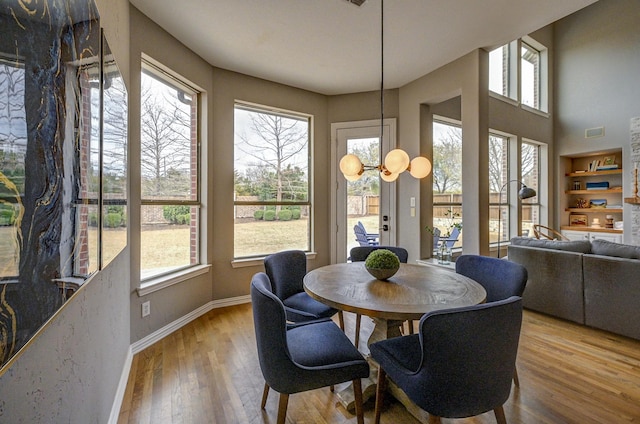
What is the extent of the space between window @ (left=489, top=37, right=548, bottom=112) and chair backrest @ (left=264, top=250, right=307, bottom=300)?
4.41 metres

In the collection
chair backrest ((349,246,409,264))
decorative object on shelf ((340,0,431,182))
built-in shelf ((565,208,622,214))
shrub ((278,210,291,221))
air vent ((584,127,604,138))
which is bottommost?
chair backrest ((349,246,409,264))

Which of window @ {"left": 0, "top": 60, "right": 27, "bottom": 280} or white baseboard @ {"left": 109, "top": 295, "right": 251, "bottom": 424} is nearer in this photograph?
window @ {"left": 0, "top": 60, "right": 27, "bottom": 280}

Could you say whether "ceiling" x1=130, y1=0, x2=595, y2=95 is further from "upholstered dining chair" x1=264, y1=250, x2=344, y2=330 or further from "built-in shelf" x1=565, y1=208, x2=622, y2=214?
"built-in shelf" x1=565, y1=208, x2=622, y2=214

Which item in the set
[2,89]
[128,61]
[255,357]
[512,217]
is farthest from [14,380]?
[512,217]

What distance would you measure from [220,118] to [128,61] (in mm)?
1217

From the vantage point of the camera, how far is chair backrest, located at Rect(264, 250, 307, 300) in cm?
236

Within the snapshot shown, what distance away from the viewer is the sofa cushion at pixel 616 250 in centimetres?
264

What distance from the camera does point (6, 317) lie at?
57 centimetres

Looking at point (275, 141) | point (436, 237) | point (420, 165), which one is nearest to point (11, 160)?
point (420, 165)

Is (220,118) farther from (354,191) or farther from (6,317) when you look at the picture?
(6,317)

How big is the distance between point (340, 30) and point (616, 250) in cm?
327

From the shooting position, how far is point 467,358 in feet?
3.78

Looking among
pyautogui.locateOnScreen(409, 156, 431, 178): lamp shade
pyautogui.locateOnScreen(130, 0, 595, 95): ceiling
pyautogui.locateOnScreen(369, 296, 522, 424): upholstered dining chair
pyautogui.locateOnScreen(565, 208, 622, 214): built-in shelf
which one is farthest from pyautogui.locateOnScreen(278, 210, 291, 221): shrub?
pyautogui.locateOnScreen(565, 208, 622, 214): built-in shelf

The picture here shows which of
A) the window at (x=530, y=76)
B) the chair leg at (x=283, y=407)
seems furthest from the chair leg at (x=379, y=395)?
the window at (x=530, y=76)
